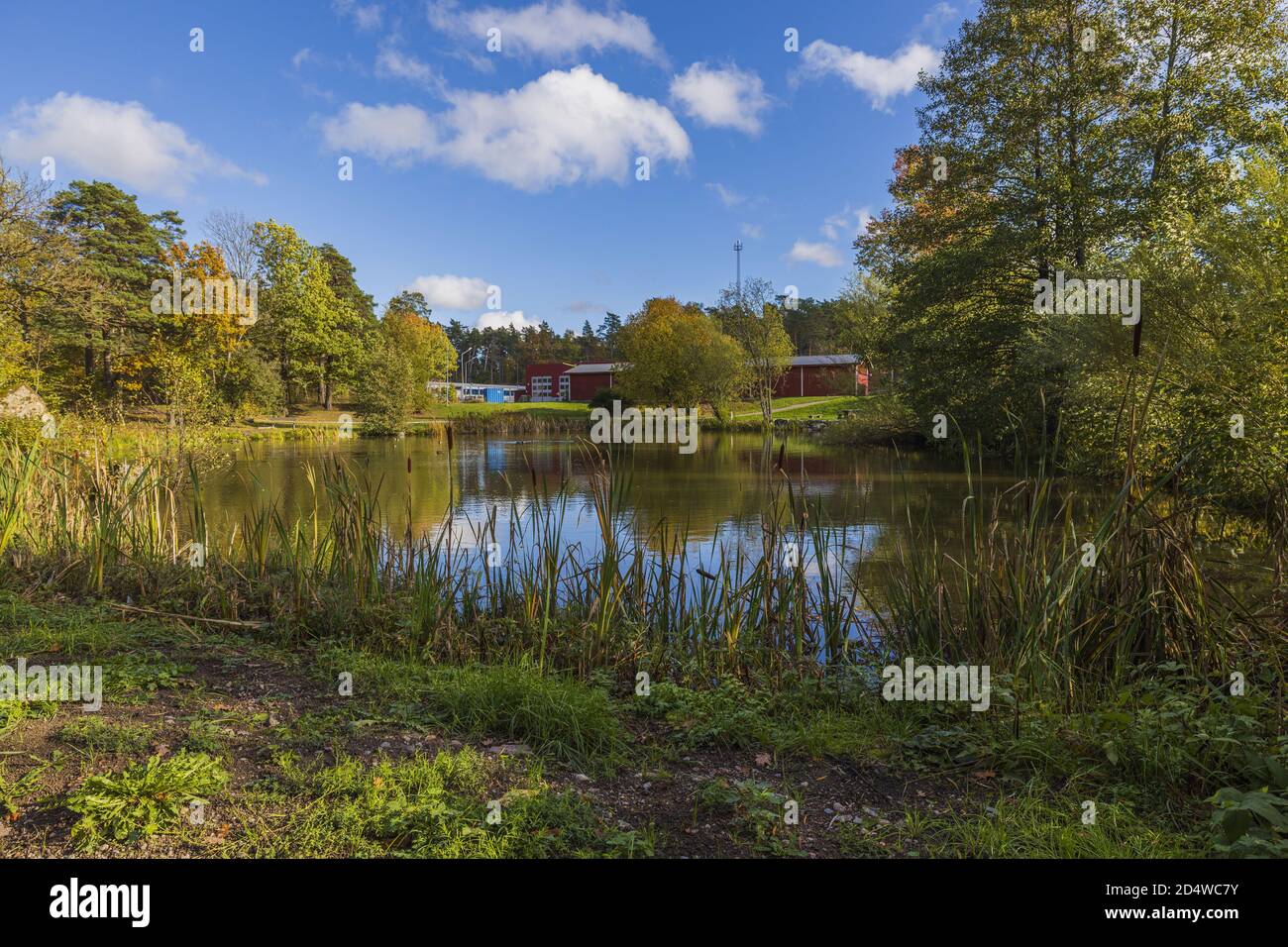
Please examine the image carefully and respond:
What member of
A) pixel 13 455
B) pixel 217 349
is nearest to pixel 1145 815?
pixel 13 455

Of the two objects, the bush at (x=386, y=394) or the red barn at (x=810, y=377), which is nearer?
the bush at (x=386, y=394)

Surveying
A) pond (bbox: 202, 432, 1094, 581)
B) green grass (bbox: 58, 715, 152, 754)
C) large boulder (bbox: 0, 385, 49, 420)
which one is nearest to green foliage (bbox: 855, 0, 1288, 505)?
pond (bbox: 202, 432, 1094, 581)

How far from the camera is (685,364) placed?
4750 cm

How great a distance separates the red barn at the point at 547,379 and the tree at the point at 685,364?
3074 centimetres

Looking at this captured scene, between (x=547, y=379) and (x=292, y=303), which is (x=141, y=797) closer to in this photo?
(x=292, y=303)

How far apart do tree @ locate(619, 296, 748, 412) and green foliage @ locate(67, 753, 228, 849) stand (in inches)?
1744

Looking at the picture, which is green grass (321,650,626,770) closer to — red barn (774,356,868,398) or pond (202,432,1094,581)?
pond (202,432,1094,581)

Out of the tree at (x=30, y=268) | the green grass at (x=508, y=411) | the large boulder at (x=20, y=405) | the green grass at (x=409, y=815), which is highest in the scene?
the tree at (x=30, y=268)

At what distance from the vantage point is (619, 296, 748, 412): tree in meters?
46.4

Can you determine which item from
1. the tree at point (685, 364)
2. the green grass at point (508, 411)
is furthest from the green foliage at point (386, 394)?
the tree at point (685, 364)

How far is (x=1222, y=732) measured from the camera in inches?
125

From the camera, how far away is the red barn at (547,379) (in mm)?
80931

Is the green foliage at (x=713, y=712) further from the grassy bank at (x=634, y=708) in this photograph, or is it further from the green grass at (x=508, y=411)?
the green grass at (x=508, y=411)
